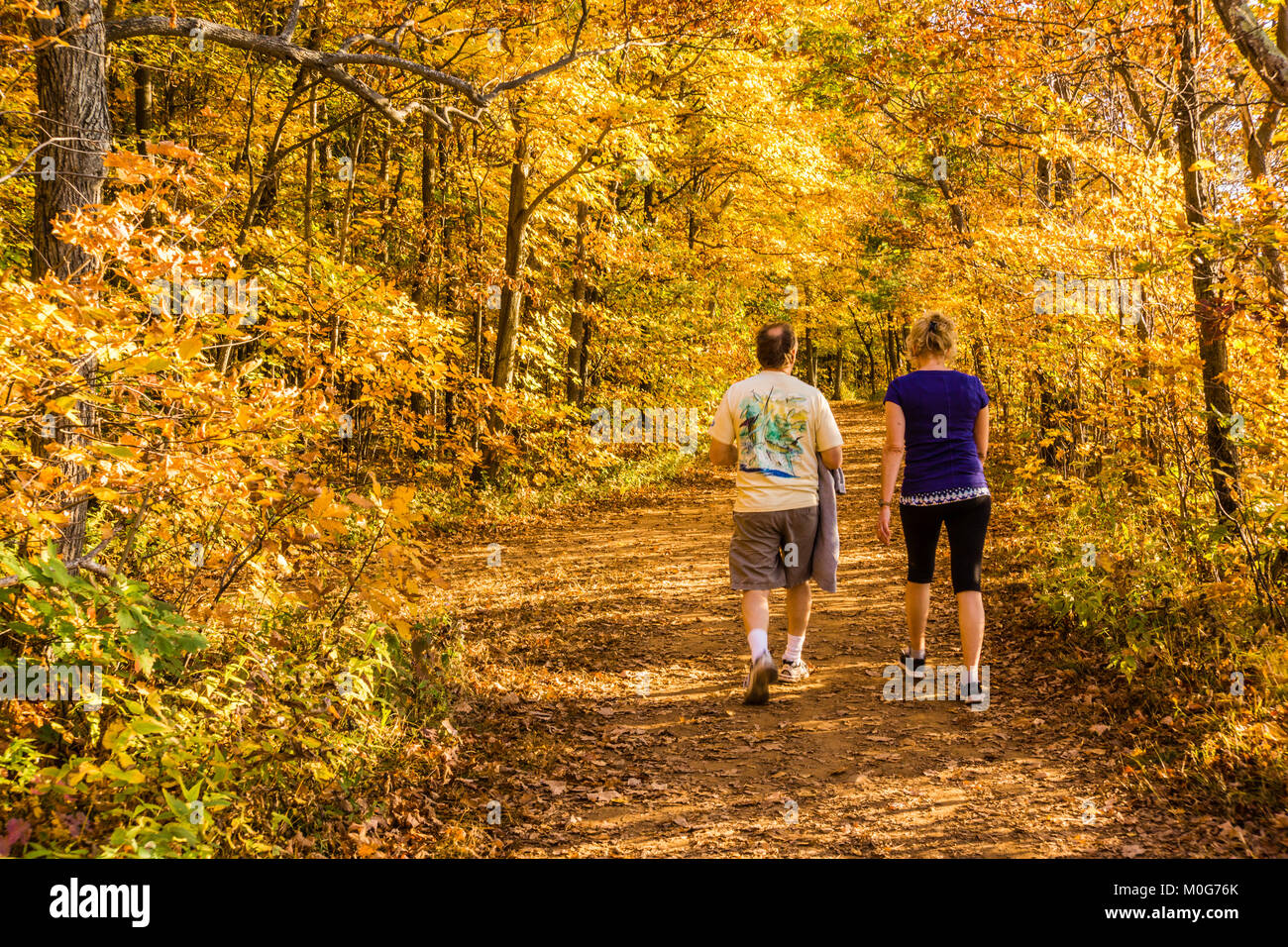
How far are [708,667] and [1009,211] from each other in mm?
8244

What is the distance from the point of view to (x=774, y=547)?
5.44 m

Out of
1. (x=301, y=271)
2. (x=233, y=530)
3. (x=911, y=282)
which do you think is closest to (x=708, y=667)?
(x=233, y=530)

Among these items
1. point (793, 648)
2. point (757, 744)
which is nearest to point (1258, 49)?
point (793, 648)

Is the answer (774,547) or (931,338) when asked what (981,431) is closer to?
(931,338)

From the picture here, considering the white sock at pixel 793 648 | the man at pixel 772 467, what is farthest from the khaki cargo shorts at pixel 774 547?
the white sock at pixel 793 648

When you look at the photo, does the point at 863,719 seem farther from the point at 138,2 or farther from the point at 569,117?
the point at 138,2

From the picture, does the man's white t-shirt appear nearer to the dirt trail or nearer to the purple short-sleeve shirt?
the purple short-sleeve shirt

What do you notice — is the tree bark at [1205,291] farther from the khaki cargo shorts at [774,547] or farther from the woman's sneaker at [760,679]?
the woman's sneaker at [760,679]

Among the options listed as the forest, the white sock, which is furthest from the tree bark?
the white sock

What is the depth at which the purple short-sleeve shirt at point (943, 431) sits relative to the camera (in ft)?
17.0

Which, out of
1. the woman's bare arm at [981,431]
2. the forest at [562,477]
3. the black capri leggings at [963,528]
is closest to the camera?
the forest at [562,477]

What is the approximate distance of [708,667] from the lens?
21.2 feet

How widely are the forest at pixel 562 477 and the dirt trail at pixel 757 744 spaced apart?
33mm

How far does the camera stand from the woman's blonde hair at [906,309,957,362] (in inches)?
210
